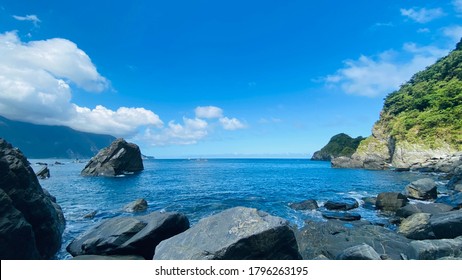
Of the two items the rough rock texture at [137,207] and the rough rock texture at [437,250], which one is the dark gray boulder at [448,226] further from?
the rough rock texture at [137,207]

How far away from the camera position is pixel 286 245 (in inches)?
351

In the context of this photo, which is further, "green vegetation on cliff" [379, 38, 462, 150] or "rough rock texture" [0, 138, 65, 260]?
"green vegetation on cliff" [379, 38, 462, 150]

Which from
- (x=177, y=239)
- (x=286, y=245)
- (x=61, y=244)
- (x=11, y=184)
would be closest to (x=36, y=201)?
(x=11, y=184)

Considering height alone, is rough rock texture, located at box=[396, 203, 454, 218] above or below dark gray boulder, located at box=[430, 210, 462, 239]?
below

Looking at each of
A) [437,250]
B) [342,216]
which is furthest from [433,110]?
[437,250]

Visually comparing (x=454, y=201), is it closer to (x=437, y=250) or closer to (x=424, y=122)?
(x=437, y=250)

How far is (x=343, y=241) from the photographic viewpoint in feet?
48.3

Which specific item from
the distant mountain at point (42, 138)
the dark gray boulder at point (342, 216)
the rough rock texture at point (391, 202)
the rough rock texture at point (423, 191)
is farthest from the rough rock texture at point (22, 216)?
the distant mountain at point (42, 138)

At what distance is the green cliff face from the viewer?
2704 inches

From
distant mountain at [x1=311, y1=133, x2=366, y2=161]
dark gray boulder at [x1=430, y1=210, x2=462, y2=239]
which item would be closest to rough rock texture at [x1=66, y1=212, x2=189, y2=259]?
dark gray boulder at [x1=430, y1=210, x2=462, y2=239]

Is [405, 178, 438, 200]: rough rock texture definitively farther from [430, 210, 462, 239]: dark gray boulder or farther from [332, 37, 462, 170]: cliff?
[332, 37, 462, 170]: cliff

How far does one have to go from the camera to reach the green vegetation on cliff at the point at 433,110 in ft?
225

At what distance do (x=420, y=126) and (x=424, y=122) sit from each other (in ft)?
5.18

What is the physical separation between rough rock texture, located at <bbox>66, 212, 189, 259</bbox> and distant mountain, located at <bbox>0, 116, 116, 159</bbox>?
555 feet
